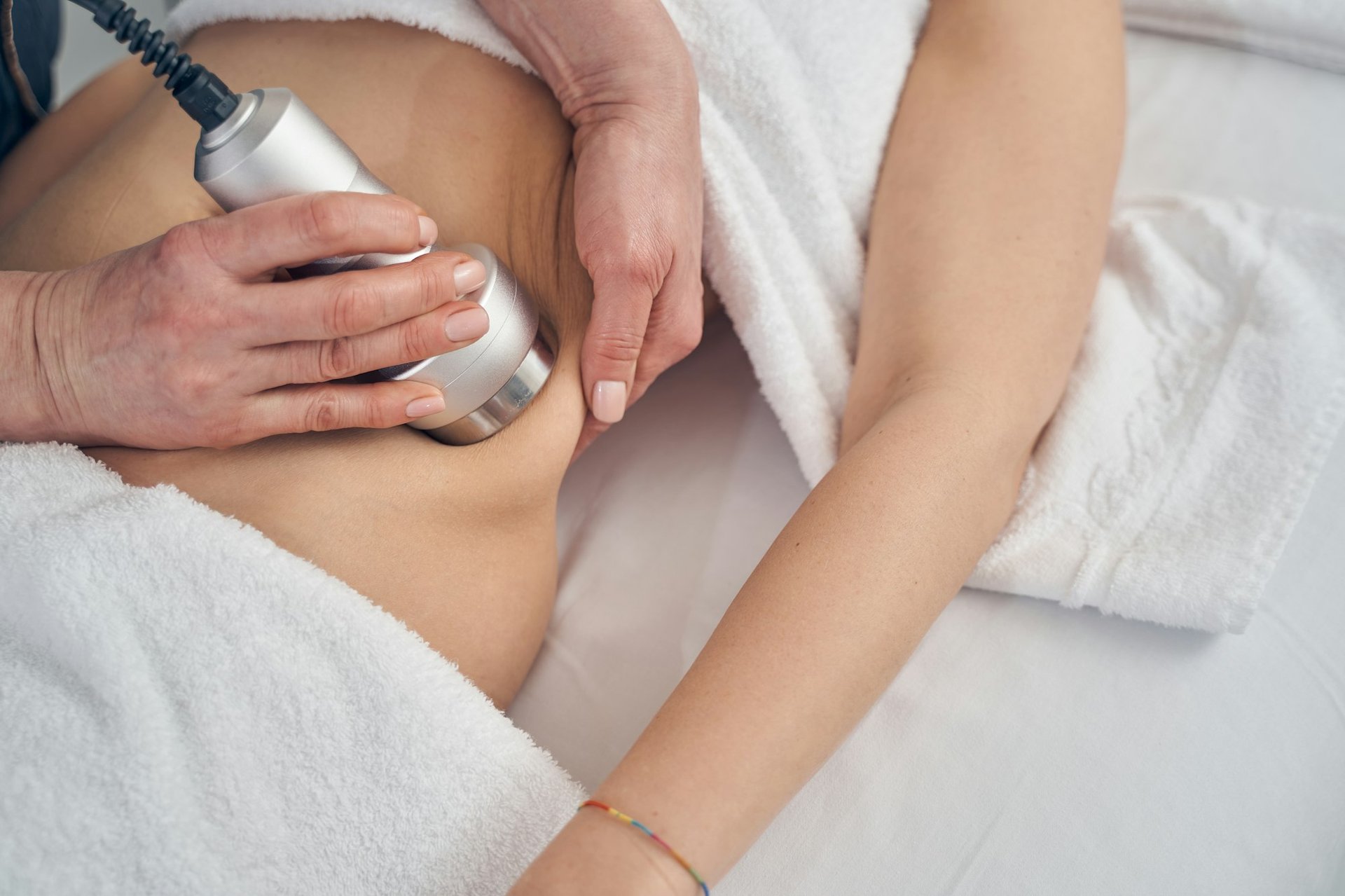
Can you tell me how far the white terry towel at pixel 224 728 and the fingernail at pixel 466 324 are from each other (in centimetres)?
16

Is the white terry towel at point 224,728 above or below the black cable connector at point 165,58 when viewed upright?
below

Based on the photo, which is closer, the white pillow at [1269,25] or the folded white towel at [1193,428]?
the folded white towel at [1193,428]

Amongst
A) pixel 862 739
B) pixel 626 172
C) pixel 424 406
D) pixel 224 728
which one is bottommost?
pixel 862 739

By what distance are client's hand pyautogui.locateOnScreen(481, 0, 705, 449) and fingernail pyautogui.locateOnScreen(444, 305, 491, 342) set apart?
9 centimetres

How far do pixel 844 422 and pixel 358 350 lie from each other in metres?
0.36

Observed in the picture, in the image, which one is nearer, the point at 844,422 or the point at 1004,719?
the point at 1004,719

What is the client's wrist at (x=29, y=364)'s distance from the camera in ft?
1.84

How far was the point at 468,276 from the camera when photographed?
0.55 metres

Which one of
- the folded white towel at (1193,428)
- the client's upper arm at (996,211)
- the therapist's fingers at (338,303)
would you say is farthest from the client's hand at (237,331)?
the folded white towel at (1193,428)

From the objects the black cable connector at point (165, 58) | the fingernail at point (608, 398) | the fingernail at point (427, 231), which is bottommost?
the fingernail at point (608, 398)

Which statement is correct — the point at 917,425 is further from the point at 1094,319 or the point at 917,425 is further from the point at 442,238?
the point at 442,238

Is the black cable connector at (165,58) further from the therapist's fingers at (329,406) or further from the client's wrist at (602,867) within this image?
the client's wrist at (602,867)

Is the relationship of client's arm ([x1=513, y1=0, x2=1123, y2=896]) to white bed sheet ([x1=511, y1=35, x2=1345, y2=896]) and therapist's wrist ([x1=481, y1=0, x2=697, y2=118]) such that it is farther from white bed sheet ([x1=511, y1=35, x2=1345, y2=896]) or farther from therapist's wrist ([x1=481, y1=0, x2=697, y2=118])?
therapist's wrist ([x1=481, y1=0, x2=697, y2=118])

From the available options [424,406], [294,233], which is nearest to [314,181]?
[294,233]
